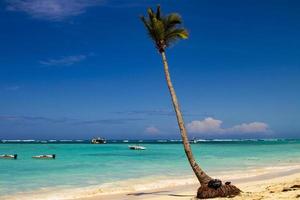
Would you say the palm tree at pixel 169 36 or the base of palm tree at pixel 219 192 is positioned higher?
the palm tree at pixel 169 36

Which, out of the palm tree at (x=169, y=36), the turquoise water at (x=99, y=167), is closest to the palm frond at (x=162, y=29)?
the palm tree at (x=169, y=36)

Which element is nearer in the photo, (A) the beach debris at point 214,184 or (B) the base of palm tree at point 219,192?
(B) the base of palm tree at point 219,192

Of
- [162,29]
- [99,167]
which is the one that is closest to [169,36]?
[162,29]

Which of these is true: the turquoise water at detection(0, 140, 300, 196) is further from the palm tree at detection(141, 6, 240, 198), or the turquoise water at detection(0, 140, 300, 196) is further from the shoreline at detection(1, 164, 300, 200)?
the palm tree at detection(141, 6, 240, 198)

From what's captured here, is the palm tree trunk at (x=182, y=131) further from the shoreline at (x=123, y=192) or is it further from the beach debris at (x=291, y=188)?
the beach debris at (x=291, y=188)

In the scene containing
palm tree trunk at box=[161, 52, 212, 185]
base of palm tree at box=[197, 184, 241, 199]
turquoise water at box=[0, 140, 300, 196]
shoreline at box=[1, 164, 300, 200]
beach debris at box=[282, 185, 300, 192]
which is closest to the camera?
base of palm tree at box=[197, 184, 241, 199]

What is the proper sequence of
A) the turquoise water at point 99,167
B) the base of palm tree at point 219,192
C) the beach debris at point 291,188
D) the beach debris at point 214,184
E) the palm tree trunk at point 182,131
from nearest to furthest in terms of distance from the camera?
the base of palm tree at point 219,192
the beach debris at point 214,184
the beach debris at point 291,188
the palm tree trunk at point 182,131
the turquoise water at point 99,167

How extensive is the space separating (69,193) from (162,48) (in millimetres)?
9728

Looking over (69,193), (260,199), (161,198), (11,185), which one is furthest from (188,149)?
(11,185)

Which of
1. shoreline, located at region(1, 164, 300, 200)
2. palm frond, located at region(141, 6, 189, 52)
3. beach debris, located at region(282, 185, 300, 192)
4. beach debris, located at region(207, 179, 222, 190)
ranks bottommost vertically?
shoreline, located at region(1, 164, 300, 200)

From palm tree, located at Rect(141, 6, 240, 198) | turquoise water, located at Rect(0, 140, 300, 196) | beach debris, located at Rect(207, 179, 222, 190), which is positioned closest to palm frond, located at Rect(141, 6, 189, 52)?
palm tree, located at Rect(141, 6, 240, 198)

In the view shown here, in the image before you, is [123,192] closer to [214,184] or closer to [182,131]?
[182,131]

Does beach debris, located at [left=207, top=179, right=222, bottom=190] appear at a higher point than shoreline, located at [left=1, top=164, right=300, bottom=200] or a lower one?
higher

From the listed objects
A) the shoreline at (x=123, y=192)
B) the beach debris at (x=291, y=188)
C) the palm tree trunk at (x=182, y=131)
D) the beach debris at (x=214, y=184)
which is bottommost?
the shoreline at (x=123, y=192)
